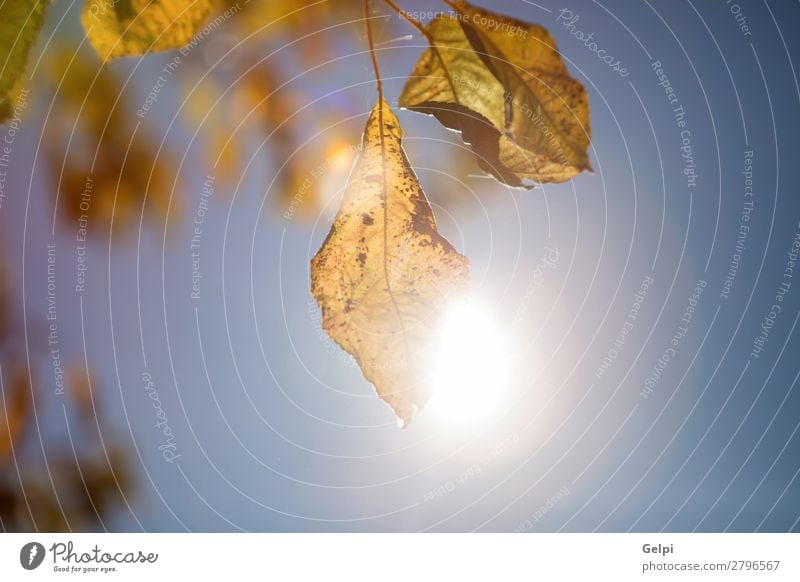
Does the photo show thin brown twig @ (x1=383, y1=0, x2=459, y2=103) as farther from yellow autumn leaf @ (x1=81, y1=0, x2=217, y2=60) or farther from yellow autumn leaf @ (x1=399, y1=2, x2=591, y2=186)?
yellow autumn leaf @ (x1=81, y1=0, x2=217, y2=60)

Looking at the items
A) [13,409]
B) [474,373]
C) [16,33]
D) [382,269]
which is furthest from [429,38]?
[13,409]

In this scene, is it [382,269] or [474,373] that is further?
[474,373]

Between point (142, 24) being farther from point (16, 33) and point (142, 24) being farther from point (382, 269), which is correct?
point (382, 269)
